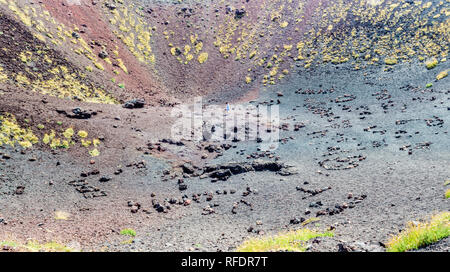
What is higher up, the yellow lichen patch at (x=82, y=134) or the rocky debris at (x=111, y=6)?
the rocky debris at (x=111, y=6)

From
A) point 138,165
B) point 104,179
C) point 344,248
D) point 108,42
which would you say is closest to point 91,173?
point 104,179

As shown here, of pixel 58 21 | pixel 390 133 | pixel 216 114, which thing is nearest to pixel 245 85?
pixel 216 114

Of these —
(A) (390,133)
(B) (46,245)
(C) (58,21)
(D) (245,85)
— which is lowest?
(B) (46,245)

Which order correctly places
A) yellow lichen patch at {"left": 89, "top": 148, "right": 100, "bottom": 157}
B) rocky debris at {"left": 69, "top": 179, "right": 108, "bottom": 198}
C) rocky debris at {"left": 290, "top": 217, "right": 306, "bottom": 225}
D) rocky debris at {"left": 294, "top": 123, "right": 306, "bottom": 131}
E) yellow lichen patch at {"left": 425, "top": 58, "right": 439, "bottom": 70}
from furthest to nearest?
1. yellow lichen patch at {"left": 425, "top": 58, "right": 439, "bottom": 70}
2. rocky debris at {"left": 294, "top": 123, "right": 306, "bottom": 131}
3. yellow lichen patch at {"left": 89, "top": 148, "right": 100, "bottom": 157}
4. rocky debris at {"left": 69, "top": 179, "right": 108, "bottom": 198}
5. rocky debris at {"left": 290, "top": 217, "right": 306, "bottom": 225}

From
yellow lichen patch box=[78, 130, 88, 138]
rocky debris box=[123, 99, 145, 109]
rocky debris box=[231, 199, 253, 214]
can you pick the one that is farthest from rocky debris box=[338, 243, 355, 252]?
rocky debris box=[123, 99, 145, 109]

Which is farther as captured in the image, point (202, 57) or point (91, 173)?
point (202, 57)

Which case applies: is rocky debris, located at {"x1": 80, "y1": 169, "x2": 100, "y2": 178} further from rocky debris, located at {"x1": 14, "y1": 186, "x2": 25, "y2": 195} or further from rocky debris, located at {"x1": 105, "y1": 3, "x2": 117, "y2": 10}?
rocky debris, located at {"x1": 105, "y1": 3, "x2": 117, "y2": 10}

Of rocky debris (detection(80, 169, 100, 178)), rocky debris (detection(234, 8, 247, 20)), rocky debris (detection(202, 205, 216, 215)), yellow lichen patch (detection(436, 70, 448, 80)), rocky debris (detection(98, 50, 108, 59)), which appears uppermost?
rocky debris (detection(234, 8, 247, 20))

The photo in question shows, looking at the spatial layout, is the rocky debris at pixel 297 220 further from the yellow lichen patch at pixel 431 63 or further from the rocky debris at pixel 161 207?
the yellow lichen patch at pixel 431 63

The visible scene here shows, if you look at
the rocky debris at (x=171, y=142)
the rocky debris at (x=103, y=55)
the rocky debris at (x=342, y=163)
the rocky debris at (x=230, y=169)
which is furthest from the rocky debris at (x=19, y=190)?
the rocky debris at (x=103, y=55)

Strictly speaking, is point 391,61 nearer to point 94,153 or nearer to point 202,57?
point 202,57
